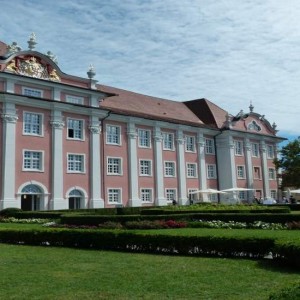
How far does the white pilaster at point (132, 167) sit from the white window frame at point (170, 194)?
14.3 feet

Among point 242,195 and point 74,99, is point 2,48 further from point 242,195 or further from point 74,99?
point 242,195

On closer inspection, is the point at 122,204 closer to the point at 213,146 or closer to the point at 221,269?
→ the point at 213,146

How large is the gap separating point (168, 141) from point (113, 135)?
729 centimetres

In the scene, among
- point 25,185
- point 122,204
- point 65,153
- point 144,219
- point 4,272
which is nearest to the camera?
point 4,272

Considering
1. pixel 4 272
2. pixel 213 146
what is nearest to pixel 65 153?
pixel 213 146

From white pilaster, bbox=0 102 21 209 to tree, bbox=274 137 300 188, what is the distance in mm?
32685

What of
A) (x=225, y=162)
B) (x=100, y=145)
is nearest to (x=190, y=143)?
(x=225, y=162)

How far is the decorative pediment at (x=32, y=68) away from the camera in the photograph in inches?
1271

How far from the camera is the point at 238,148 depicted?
52.5 metres

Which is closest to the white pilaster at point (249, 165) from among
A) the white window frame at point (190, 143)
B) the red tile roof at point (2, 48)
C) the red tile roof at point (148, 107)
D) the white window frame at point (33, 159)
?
the red tile roof at point (148, 107)

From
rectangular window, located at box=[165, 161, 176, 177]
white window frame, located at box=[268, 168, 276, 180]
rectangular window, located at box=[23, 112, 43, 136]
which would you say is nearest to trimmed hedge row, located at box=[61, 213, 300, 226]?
rectangular window, located at box=[23, 112, 43, 136]

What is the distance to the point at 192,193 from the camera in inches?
1779

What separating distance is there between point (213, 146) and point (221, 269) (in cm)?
4134

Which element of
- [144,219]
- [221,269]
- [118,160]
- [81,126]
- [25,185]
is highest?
[81,126]
